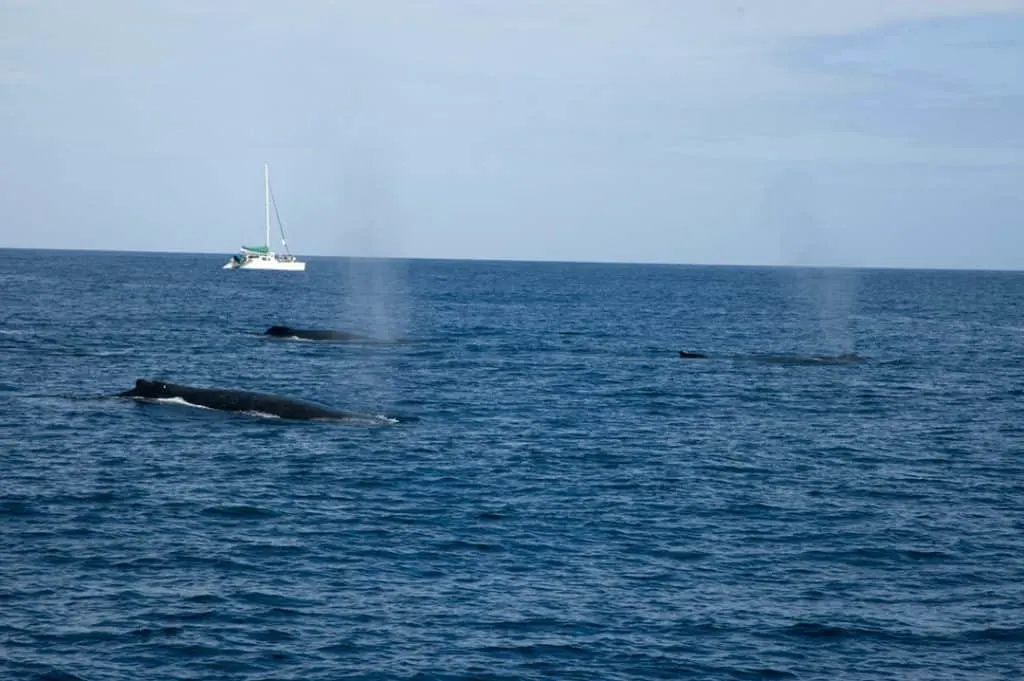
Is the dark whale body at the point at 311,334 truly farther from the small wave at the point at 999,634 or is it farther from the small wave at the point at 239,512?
the small wave at the point at 999,634

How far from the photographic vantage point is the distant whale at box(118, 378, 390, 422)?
170 feet

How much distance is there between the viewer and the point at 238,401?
53.6m

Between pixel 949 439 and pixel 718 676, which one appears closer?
pixel 718 676

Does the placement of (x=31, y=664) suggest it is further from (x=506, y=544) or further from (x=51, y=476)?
(x=51, y=476)

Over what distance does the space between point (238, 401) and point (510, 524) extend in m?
22.3

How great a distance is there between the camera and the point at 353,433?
159 ft

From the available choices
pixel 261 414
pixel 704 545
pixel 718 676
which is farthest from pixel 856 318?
pixel 718 676

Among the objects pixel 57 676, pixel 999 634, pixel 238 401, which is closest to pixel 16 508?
pixel 57 676

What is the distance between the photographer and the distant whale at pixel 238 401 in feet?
170

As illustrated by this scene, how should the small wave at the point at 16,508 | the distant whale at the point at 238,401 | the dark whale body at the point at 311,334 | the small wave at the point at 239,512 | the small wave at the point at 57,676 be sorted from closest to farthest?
1. the small wave at the point at 57,676
2. the small wave at the point at 16,508
3. the small wave at the point at 239,512
4. the distant whale at the point at 238,401
5. the dark whale body at the point at 311,334

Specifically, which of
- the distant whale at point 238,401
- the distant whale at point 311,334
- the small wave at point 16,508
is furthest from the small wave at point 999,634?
the distant whale at point 311,334

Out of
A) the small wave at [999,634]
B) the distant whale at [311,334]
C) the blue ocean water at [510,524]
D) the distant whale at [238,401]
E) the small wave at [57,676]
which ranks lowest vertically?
the small wave at [57,676]

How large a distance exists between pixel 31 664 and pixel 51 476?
17.2 meters

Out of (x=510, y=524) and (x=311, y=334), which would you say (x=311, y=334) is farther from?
(x=510, y=524)
